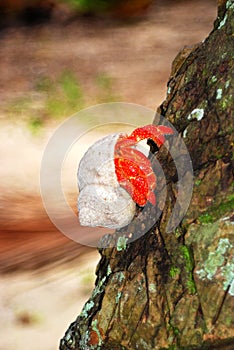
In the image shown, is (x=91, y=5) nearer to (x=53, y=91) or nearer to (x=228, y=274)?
(x=53, y=91)

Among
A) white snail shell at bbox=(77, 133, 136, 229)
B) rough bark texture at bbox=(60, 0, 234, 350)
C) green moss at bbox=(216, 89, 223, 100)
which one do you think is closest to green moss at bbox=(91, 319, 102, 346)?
rough bark texture at bbox=(60, 0, 234, 350)

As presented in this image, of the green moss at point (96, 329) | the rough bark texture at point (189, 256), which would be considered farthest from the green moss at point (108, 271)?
the green moss at point (96, 329)

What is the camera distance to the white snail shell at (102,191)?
3.66 ft

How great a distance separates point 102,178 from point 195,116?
252mm

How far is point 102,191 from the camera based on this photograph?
112cm

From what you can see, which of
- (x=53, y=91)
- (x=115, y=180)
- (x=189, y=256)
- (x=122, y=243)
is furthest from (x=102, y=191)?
(x=53, y=91)

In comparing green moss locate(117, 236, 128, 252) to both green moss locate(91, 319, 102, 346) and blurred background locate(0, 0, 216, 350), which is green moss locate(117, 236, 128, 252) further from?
blurred background locate(0, 0, 216, 350)

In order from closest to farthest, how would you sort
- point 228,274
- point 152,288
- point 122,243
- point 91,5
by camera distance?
point 228,274, point 152,288, point 122,243, point 91,5

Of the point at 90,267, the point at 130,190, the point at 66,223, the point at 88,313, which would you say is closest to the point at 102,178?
the point at 130,190

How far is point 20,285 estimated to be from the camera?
205 centimetres

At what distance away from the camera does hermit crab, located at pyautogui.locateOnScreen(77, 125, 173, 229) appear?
1.11m

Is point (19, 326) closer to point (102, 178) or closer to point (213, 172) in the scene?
point (102, 178)

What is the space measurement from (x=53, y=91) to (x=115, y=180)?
112 centimetres

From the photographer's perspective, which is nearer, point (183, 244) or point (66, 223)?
point (183, 244)
